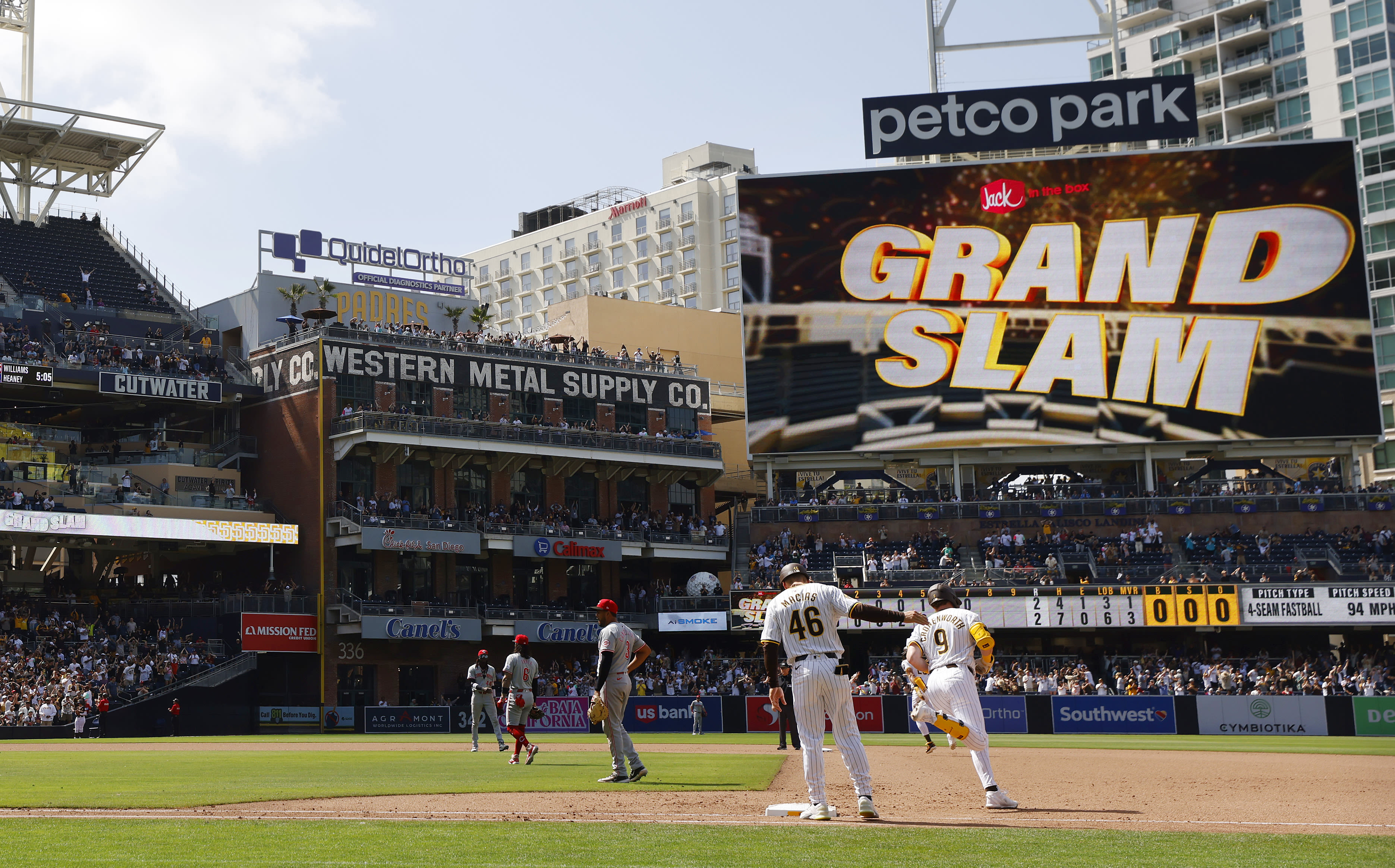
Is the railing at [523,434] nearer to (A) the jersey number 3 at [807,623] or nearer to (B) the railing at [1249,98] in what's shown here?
(A) the jersey number 3 at [807,623]

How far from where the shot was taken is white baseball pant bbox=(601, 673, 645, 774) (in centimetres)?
1855

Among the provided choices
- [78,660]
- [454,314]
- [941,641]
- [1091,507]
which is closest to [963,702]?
[941,641]

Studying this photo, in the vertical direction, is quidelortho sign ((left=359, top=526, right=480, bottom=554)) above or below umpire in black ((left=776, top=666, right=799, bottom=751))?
above

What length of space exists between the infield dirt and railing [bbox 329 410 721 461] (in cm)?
4184

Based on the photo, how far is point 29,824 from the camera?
1380 centimetres

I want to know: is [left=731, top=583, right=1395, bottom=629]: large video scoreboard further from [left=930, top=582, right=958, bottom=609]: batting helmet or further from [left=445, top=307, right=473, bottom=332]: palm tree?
[left=930, top=582, right=958, bottom=609]: batting helmet

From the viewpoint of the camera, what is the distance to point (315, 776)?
2155 cm

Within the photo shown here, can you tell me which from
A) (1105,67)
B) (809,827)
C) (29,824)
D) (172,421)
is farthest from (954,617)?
(1105,67)

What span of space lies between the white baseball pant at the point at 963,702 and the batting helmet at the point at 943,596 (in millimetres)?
721

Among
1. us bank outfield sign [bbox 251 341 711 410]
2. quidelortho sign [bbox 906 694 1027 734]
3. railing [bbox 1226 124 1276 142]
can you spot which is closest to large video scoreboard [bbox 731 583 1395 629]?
quidelortho sign [bbox 906 694 1027 734]

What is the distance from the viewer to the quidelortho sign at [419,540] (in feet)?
205

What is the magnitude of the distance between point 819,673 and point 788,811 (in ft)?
4.82

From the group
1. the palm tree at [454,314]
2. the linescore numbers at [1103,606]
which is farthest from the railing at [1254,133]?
the linescore numbers at [1103,606]

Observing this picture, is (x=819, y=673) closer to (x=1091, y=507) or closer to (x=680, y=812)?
(x=680, y=812)
